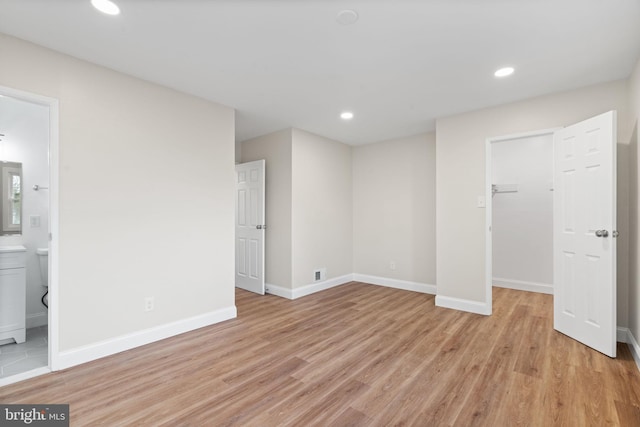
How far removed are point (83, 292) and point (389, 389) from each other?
253cm

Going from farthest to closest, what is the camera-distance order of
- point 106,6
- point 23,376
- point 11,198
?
A: 1. point 11,198
2. point 23,376
3. point 106,6

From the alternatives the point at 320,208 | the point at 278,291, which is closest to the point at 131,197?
the point at 278,291

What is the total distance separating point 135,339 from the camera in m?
2.67

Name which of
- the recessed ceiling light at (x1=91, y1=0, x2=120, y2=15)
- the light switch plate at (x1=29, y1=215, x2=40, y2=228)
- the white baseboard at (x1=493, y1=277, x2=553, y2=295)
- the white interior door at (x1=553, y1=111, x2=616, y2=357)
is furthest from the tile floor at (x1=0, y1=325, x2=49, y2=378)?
the white baseboard at (x1=493, y1=277, x2=553, y2=295)

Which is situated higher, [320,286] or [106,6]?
[106,6]

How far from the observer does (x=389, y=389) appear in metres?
2.03

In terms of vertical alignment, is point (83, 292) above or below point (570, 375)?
above

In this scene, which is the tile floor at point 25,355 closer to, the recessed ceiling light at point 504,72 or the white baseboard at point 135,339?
the white baseboard at point 135,339

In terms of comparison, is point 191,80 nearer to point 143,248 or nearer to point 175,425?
point 143,248

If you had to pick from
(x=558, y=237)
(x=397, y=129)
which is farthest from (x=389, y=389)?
(x=397, y=129)

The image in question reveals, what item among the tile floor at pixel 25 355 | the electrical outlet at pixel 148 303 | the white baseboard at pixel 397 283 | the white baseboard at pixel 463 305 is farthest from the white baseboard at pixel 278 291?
the tile floor at pixel 25 355

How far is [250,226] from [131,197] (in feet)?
6.98

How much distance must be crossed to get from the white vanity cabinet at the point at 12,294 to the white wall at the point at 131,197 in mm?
939

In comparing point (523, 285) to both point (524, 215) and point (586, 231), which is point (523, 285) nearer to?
point (524, 215)
